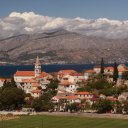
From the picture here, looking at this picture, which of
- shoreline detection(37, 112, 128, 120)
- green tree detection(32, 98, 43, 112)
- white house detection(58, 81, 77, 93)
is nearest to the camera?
shoreline detection(37, 112, 128, 120)

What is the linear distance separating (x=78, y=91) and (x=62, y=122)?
34148 mm

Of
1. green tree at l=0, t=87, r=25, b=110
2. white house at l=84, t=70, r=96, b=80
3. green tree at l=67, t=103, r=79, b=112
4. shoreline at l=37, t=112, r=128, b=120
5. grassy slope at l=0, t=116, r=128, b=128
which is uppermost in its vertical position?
white house at l=84, t=70, r=96, b=80

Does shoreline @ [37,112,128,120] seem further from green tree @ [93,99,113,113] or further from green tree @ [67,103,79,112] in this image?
green tree @ [67,103,79,112]

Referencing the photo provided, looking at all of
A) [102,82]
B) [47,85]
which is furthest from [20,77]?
[102,82]

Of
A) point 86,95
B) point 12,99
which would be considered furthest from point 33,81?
point 12,99

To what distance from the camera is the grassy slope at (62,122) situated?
71.3m

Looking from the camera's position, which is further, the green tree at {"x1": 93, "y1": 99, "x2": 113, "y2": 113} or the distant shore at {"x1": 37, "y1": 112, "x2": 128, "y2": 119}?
the green tree at {"x1": 93, "y1": 99, "x2": 113, "y2": 113}

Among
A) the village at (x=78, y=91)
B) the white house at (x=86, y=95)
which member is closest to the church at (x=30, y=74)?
the village at (x=78, y=91)

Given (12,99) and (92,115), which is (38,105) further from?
(92,115)

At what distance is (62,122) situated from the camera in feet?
248

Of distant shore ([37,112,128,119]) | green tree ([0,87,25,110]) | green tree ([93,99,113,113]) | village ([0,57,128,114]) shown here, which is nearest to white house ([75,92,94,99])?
village ([0,57,128,114])

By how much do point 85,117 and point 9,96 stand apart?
73.2ft

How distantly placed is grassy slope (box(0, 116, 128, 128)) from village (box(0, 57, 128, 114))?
8901mm

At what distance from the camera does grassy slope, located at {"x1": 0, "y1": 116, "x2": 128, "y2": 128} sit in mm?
71312
